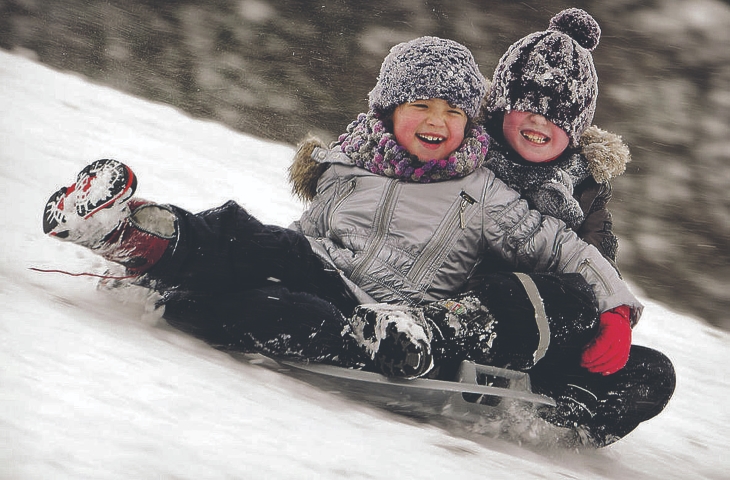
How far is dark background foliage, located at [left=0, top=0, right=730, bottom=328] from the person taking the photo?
503 cm

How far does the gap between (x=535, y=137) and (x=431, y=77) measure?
291 millimetres

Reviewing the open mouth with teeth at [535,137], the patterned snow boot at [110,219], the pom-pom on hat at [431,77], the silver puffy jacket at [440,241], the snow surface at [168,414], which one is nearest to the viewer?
the snow surface at [168,414]

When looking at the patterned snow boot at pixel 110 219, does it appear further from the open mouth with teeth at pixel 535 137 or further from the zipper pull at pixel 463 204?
the open mouth with teeth at pixel 535 137

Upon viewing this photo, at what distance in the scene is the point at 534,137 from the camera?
1.88 meters

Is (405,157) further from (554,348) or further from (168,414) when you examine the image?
(168,414)

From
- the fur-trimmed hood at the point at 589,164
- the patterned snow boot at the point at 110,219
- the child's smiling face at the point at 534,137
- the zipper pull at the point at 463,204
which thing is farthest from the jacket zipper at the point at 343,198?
the patterned snow boot at the point at 110,219

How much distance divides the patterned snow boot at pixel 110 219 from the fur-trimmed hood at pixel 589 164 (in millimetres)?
618

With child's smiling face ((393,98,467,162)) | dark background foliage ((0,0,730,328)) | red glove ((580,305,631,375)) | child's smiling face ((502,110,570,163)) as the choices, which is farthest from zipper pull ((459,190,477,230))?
dark background foliage ((0,0,730,328))

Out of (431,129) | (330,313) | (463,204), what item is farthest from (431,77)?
(330,313)

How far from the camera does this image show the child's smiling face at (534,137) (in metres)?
1.86

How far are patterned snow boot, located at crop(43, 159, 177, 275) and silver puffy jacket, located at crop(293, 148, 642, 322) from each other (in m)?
0.44

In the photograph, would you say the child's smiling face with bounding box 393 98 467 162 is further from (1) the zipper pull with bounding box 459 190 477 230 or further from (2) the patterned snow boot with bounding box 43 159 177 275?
(2) the patterned snow boot with bounding box 43 159 177 275

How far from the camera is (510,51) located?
2.01m

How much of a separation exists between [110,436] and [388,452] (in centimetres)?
39
